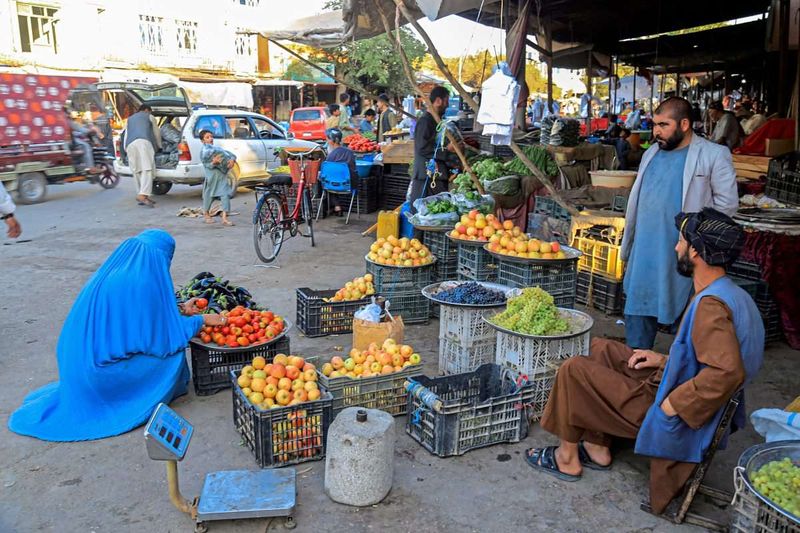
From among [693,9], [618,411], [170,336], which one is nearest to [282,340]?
[170,336]

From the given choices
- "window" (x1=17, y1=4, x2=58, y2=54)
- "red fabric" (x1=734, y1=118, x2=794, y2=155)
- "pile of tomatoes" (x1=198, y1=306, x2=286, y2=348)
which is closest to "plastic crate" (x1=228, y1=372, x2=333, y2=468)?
"pile of tomatoes" (x1=198, y1=306, x2=286, y2=348)

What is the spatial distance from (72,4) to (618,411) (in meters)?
28.2

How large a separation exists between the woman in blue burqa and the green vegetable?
504 cm

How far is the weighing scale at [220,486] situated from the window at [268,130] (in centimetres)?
1242

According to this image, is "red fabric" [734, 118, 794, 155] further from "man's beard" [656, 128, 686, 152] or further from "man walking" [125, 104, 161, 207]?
"man walking" [125, 104, 161, 207]

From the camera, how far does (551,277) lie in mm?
5141

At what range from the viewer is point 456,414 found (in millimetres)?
3721

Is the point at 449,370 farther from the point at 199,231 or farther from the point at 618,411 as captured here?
the point at 199,231

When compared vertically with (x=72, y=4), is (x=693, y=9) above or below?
below

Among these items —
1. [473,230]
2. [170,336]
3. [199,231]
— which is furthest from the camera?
[199,231]

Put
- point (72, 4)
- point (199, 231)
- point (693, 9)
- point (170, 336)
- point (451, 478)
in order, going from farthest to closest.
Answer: point (72, 4)
point (693, 9)
point (199, 231)
point (170, 336)
point (451, 478)

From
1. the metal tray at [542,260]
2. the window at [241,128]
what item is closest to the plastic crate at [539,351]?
the metal tray at [542,260]

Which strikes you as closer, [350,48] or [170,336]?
[170,336]

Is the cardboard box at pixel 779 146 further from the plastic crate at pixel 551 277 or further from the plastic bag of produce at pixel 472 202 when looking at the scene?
the plastic crate at pixel 551 277
